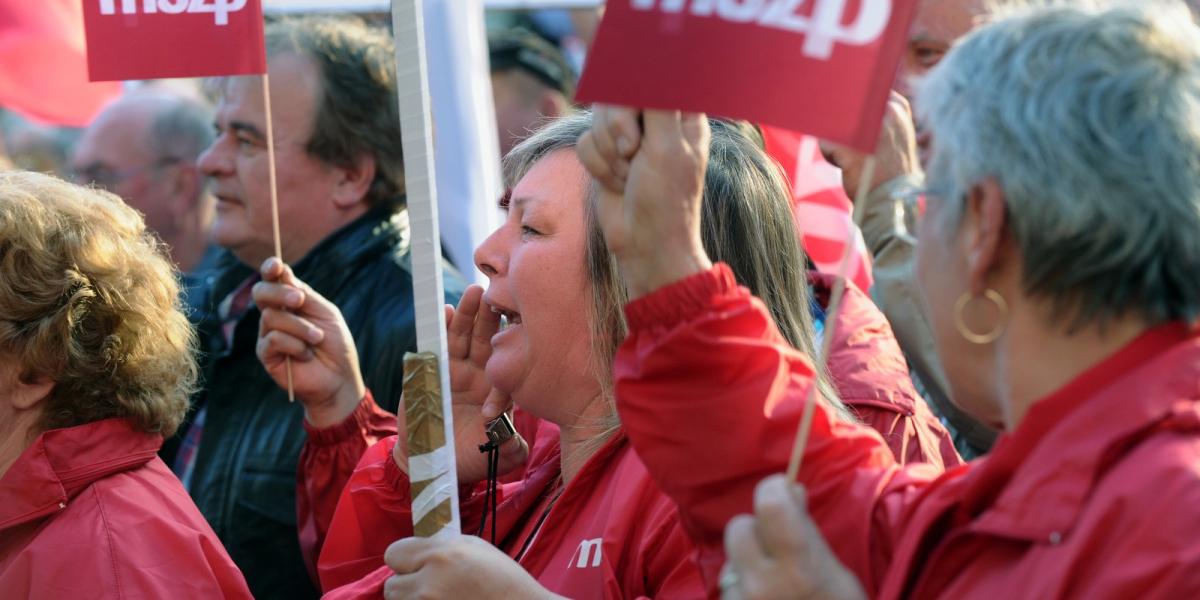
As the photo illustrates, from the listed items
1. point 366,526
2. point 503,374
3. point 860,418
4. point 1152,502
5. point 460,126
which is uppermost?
point 460,126

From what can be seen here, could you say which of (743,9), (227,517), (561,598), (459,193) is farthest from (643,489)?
(459,193)

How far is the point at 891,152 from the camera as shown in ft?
12.2

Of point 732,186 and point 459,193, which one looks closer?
point 732,186

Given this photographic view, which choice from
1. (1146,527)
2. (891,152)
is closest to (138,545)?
(1146,527)

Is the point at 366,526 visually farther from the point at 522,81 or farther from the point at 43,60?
the point at 522,81

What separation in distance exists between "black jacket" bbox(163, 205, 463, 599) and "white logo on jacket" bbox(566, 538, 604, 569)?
1.60m

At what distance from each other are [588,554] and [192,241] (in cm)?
455

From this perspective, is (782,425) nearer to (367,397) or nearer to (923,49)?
(367,397)

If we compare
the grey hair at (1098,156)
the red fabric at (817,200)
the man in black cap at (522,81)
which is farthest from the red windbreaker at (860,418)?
the man in black cap at (522,81)

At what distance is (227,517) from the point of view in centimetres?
394

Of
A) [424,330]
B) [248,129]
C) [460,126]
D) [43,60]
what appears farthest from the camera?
[43,60]

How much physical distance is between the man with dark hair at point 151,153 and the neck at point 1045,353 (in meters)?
5.10

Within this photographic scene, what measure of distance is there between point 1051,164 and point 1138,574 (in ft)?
1.48

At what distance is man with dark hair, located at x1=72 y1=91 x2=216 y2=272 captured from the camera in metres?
6.30
